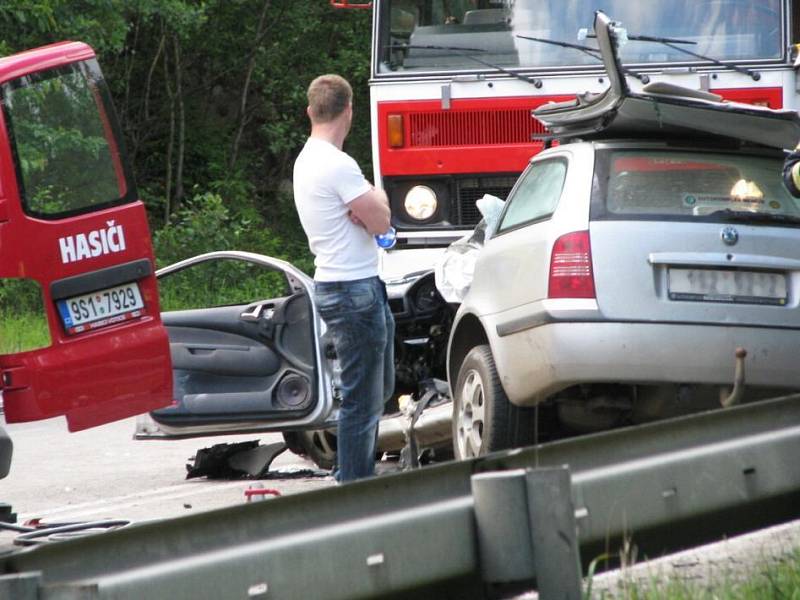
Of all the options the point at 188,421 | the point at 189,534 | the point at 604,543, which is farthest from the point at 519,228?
the point at 189,534

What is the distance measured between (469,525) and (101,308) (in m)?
3.47

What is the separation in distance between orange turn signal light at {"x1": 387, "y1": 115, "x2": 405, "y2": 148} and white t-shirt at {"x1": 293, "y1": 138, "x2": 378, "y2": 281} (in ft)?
14.7

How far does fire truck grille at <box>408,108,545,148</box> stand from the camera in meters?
11.1

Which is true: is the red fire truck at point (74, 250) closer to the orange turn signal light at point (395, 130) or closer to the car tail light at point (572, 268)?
the car tail light at point (572, 268)

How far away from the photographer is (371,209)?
6.71 meters

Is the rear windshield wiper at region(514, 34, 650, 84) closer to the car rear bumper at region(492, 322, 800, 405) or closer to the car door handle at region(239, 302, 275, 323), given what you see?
the car door handle at region(239, 302, 275, 323)

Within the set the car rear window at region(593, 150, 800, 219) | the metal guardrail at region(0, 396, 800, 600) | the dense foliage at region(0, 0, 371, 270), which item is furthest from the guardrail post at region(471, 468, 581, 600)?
the dense foliage at region(0, 0, 371, 270)

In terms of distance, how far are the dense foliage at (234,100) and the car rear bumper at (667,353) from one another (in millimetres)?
17911

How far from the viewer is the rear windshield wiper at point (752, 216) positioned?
657 centimetres

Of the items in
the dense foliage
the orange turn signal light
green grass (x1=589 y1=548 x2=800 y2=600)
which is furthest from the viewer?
the dense foliage

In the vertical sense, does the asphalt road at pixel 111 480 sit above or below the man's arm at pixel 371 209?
below

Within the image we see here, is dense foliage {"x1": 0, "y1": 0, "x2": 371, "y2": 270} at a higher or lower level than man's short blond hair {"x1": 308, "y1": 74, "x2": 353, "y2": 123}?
lower

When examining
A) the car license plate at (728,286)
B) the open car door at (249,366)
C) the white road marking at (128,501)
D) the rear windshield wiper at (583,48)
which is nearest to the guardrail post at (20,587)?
the car license plate at (728,286)

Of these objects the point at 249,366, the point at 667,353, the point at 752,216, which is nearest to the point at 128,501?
the point at 249,366
